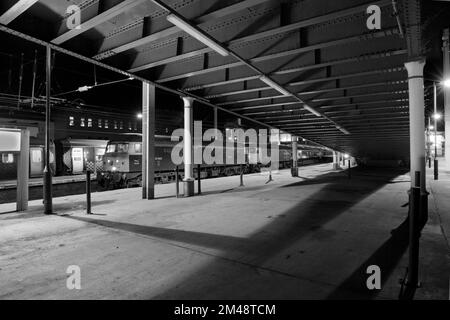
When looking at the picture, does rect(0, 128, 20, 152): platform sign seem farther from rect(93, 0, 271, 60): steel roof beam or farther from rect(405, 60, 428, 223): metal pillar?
rect(405, 60, 428, 223): metal pillar

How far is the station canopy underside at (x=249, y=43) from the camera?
5.23 m

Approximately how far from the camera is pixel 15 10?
4.73 metres

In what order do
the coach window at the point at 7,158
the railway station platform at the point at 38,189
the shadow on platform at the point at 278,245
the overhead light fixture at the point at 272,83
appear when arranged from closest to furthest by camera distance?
the shadow on platform at the point at 278,245, the overhead light fixture at the point at 272,83, the railway station platform at the point at 38,189, the coach window at the point at 7,158

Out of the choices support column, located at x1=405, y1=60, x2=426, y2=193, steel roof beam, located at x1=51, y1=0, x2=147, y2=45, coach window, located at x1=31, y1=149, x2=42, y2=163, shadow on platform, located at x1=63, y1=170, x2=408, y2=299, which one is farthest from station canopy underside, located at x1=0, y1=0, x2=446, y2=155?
coach window, located at x1=31, y1=149, x2=42, y2=163

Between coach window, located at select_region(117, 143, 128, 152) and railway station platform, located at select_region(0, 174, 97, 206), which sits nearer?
railway station platform, located at select_region(0, 174, 97, 206)

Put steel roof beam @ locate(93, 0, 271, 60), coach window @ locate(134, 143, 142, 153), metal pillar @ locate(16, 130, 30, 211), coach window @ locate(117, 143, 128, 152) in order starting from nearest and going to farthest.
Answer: steel roof beam @ locate(93, 0, 271, 60) → metal pillar @ locate(16, 130, 30, 211) → coach window @ locate(117, 143, 128, 152) → coach window @ locate(134, 143, 142, 153)

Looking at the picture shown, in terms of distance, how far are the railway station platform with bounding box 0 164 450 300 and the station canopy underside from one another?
4039 mm

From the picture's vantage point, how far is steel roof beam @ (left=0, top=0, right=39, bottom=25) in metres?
4.53

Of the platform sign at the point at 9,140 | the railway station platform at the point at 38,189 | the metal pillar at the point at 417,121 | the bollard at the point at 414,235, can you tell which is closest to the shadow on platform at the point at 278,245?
the bollard at the point at 414,235

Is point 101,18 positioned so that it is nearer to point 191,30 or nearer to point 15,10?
point 15,10

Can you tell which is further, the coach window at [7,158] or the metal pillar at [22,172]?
the coach window at [7,158]

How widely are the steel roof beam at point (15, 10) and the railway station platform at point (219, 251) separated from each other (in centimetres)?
410

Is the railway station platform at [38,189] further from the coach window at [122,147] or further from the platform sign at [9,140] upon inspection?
the platform sign at [9,140]

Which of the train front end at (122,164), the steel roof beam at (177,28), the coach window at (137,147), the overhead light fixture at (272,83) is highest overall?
the steel roof beam at (177,28)
